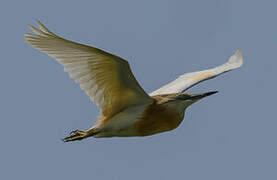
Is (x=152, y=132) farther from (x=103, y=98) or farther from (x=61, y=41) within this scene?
(x=61, y=41)

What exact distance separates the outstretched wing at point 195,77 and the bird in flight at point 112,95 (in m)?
1.21

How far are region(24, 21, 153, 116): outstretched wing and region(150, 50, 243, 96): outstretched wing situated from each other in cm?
163

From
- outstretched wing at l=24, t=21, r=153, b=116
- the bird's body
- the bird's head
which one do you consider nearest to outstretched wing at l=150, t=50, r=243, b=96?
the bird's head

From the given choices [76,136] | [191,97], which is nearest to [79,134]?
[76,136]

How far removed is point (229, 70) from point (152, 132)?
8.30 feet

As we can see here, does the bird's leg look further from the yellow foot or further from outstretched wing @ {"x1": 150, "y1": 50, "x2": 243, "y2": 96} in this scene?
outstretched wing @ {"x1": 150, "y1": 50, "x2": 243, "y2": 96}

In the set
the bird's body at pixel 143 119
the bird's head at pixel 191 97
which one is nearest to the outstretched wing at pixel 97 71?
the bird's body at pixel 143 119

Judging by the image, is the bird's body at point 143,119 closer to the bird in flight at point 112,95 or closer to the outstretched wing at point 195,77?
the bird in flight at point 112,95

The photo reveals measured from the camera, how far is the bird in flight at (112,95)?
8.41 meters

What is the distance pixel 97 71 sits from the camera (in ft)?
28.9

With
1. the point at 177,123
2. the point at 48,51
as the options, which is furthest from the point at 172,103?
the point at 48,51

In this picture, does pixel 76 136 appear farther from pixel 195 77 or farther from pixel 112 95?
pixel 195 77

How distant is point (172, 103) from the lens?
31.0 ft

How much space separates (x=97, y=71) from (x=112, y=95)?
0.59 metres
